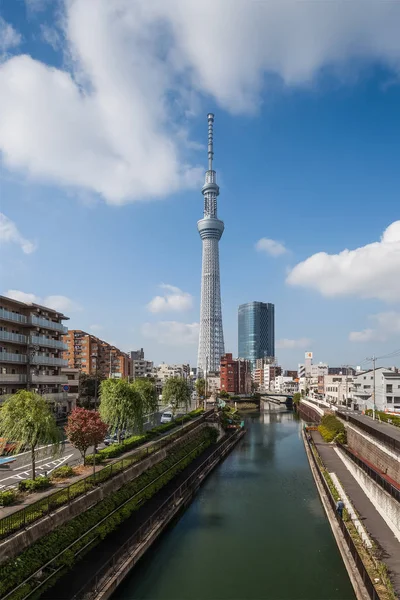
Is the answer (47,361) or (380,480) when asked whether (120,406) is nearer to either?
(380,480)

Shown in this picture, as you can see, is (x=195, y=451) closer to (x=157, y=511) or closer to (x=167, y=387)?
(x=167, y=387)

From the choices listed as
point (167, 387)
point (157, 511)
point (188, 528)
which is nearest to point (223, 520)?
point (188, 528)

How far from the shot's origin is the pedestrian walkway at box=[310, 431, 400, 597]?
48.8 ft

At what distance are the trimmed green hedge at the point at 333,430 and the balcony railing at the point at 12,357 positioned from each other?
30.3 metres

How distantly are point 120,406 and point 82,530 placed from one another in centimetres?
989

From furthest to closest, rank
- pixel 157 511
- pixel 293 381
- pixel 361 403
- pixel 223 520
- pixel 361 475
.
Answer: pixel 293 381 → pixel 361 403 → pixel 361 475 → pixel 223 520 → pixel 157 511

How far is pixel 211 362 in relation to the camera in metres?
158

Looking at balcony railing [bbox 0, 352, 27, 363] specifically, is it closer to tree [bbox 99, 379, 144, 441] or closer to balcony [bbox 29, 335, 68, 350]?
balcony [bbox 29, 335, 68, 350]

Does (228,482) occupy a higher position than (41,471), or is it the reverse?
(41,471)

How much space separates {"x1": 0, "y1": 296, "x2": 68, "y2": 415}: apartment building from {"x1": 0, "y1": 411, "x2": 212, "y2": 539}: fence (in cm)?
1627

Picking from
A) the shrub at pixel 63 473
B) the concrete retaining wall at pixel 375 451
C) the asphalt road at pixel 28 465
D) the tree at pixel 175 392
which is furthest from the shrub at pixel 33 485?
the tree at pixel 175 392

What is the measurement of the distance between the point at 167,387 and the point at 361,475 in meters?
23.1

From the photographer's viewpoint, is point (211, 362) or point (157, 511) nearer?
point (157, 511)

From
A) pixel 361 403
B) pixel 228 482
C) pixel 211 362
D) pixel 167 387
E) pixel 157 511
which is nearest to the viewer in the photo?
pixel 157 511
